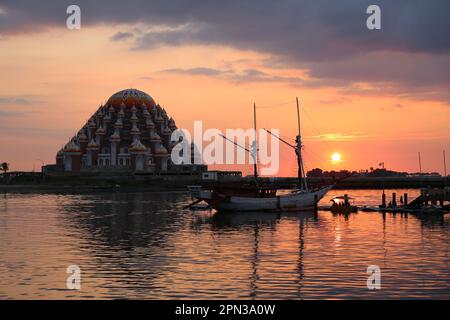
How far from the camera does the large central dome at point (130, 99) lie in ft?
616

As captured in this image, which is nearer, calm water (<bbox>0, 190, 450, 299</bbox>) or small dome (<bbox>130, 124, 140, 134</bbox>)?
calm water (<bbox>0, 190, 450, 299</bbox>)

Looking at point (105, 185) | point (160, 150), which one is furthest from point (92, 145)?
point (160, 150)

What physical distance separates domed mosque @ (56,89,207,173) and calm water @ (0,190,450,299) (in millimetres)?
110033

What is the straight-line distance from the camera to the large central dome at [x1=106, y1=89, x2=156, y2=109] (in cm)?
18788

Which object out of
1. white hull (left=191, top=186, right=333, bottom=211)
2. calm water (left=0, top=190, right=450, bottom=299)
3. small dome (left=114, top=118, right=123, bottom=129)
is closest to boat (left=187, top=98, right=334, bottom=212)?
white hull (left=191, top=186, right=333, bottom=211)

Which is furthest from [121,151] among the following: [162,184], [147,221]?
[147,221]

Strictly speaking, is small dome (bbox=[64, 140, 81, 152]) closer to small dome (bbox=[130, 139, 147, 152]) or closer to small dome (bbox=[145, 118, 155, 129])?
small dome (bbox=[130, 139, 147, 152])

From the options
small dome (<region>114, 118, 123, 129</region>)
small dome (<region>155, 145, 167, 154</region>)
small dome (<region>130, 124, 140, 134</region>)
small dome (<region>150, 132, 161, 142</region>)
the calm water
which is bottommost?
the calm water

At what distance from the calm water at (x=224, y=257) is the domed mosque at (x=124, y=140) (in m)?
110

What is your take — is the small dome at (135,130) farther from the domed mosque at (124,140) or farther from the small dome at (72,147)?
the small dome at (72,147)

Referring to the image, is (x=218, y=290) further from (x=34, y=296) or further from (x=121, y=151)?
(x=121, y=151)

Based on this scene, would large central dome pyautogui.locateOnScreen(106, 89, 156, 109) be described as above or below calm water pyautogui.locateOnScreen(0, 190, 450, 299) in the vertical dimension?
above

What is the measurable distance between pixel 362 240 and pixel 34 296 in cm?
2890
